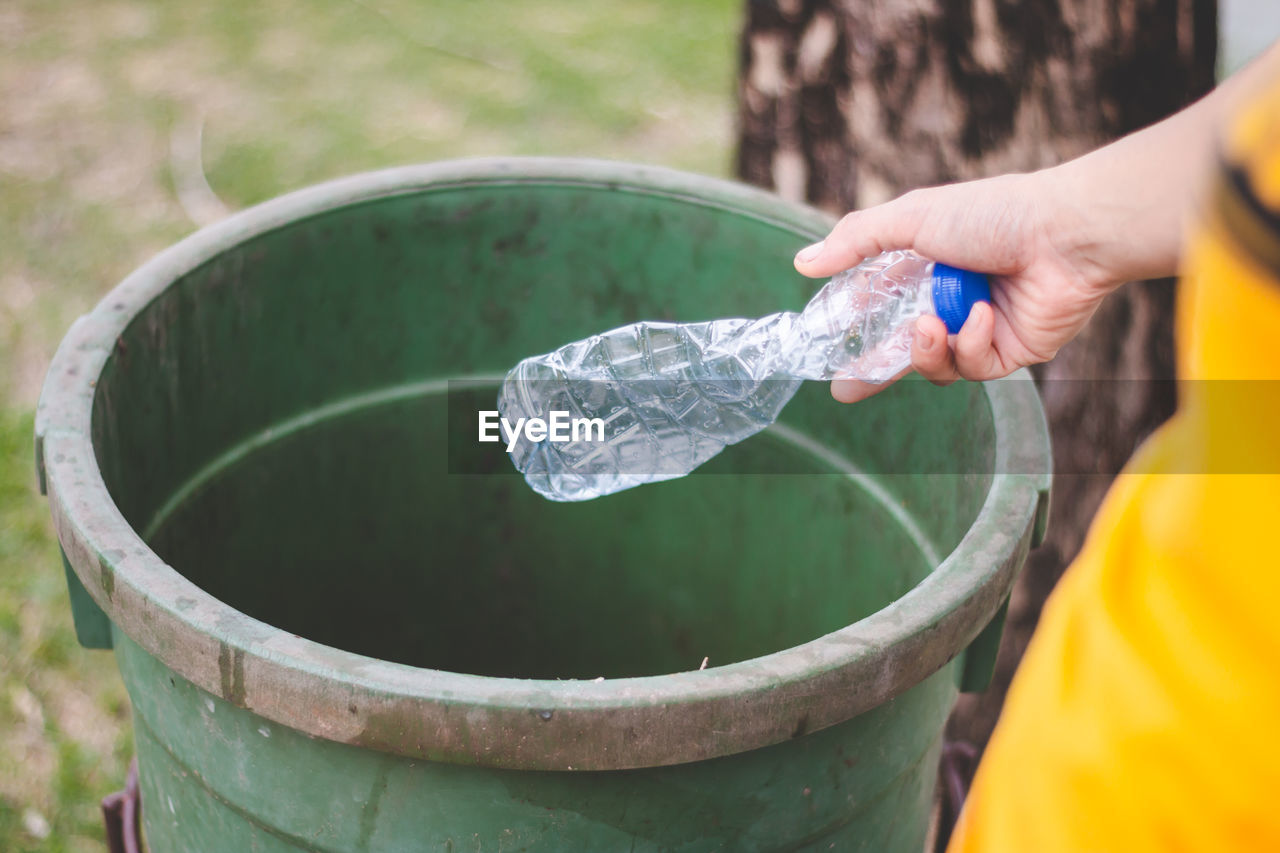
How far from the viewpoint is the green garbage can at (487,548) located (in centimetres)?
100

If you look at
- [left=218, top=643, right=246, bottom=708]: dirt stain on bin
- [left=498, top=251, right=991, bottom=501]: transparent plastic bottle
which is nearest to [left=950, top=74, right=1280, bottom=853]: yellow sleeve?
[left=218, top=643, right=246, bottom=708]: dirt stain on bin

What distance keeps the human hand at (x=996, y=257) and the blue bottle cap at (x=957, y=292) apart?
10 millimetres

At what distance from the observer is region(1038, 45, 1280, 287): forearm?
959 mm

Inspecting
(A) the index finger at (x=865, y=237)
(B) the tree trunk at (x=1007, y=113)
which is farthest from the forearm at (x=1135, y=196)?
(B) the tree trunk at (x=1007, y=113)

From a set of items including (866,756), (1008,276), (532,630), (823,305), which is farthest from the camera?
(532,630)

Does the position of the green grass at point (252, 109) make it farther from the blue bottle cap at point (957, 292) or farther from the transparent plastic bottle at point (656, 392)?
the blue bottle cap at point (957, 292)

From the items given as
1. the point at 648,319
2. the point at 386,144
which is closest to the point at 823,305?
the point at 648,319

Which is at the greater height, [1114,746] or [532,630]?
[1114,746]

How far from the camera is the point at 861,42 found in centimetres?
205

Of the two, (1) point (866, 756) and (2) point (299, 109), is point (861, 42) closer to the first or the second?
(1) point (866, 756)

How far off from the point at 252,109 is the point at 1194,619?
13.2 feet

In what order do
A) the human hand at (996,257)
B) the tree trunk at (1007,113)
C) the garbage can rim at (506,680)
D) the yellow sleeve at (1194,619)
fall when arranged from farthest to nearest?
the tree trunk at (1007,113) < the human hand at (996,257) < the garbage can rim at (506,680) < the yellow sleeve at (1194,619)

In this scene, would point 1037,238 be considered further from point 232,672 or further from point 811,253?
point 232,672

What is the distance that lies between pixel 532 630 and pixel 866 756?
3.03 ft
